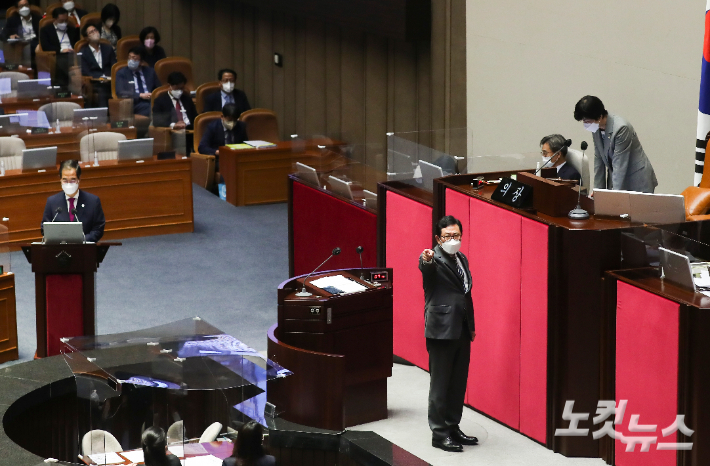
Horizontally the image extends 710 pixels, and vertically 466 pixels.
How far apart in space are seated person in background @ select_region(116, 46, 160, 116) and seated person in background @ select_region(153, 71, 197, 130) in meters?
0.97

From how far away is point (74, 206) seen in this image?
8.41 meters

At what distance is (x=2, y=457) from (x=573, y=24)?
237 inches

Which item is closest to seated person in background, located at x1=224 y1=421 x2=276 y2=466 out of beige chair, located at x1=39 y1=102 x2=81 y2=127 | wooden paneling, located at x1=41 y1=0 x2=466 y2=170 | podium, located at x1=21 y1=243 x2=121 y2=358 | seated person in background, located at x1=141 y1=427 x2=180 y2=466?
seated person in background, located at x1=141 y1=427 x2=180 y2=466

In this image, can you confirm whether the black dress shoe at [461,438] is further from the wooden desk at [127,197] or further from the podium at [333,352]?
the wooden desk at [127,197]

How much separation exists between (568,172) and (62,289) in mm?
3577

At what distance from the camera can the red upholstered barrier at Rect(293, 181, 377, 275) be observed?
28.5 feet

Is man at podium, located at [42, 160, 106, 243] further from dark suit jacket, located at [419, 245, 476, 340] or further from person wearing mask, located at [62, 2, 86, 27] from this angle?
person wearing mask, located at [62, 2, 86, 27]

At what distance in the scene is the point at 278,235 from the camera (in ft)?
38.0

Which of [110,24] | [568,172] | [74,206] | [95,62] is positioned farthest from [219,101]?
[568,172]

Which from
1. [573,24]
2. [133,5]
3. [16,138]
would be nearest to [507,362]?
[573,24]

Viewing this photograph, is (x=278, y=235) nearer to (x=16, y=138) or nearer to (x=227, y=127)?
(x=227, y=127)

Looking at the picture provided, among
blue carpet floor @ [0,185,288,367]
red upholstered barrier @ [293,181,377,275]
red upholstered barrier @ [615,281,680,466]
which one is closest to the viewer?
red upholstered barrier @ [615,281,680,466]

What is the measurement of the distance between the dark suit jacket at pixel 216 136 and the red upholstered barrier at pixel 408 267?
4.99 m

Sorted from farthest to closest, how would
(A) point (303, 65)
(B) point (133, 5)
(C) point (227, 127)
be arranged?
(B) point (133, 5) < (A) point (303, 65) < (C) point (227, 127)
